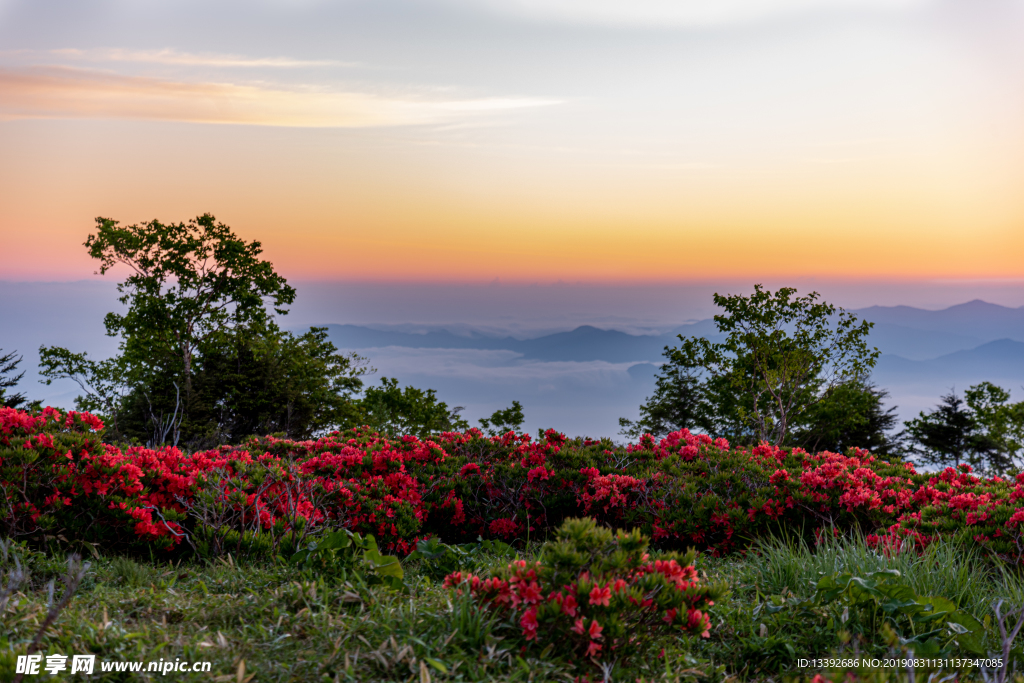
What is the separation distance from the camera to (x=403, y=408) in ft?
103

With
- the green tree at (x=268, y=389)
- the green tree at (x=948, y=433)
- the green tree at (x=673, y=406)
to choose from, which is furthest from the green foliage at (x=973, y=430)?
the green tree at (x=268, y=389)

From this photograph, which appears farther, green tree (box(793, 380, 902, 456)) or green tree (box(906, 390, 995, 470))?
green tree (box(906, 390, 995, 470))

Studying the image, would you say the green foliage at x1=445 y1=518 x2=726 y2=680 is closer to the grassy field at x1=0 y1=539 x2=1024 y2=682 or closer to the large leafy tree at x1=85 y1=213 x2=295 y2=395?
the grassy field at x1=0 y1=539 x2=1024 y2=682

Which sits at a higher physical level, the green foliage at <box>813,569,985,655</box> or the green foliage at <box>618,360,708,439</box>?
the green foliage at <box>813,569,985,655</box>

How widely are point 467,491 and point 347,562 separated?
2.73 meters

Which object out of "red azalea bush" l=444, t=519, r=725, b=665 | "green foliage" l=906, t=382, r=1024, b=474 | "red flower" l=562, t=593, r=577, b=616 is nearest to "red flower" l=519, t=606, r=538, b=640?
"red azalea bush" l=444, t=519, r=725, b=665

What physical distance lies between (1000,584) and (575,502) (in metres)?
3.56

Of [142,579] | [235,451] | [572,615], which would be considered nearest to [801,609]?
[572,615]

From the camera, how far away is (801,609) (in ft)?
13.2

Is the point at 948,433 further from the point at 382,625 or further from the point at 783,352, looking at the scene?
the point at 382,625

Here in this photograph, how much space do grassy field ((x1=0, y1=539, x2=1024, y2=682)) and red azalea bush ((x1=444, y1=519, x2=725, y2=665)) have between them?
11cm

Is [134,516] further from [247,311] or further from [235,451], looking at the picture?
[247,311]

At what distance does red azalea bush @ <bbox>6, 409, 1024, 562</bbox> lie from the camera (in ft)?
17.8

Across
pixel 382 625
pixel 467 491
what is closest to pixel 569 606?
pixel 382 625
